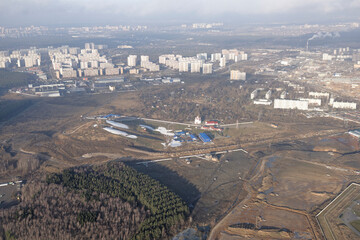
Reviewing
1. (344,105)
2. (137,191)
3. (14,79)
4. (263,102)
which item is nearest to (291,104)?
(263,102)

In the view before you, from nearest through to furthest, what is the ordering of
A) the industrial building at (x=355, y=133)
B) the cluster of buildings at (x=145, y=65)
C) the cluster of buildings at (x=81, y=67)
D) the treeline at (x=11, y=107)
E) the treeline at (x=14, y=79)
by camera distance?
the industrial building at (x=355, y=133)
the treeline at (x=11, y=107)
the treeline at (x=14, y=79)
the cluster of buildings at (x=81, y=67)
the cluster of buildings at (x=145, y=65)

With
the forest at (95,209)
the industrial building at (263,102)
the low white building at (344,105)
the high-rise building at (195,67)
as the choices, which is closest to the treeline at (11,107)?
the forest at (95,209)

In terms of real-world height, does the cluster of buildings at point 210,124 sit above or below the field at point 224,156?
above

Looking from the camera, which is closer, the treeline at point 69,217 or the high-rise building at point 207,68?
the treeline at point 69,217

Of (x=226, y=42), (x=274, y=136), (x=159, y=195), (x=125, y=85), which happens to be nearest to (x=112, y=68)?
(x=125, y=85)

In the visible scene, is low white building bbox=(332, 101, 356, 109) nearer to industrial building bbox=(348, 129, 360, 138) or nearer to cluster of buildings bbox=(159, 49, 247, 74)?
industrial building bbox=(348, 129, 360, 138)

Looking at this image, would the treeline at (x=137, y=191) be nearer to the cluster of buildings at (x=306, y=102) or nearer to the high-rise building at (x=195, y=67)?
the cluster of buildings at (x=306, y=102)

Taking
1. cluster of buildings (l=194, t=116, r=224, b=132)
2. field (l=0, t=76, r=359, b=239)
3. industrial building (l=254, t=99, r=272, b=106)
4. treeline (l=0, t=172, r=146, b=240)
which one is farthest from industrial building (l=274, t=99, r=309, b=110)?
treeline (l=0, t=172, r=146, b=240)

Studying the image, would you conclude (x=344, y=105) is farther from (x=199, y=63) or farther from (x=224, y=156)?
(x=199, y=63)

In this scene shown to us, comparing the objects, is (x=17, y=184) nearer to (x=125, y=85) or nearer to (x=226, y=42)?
(x=125, y=85)

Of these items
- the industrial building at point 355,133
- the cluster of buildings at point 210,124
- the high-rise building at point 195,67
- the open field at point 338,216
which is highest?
the high-rise building at point 195,67
